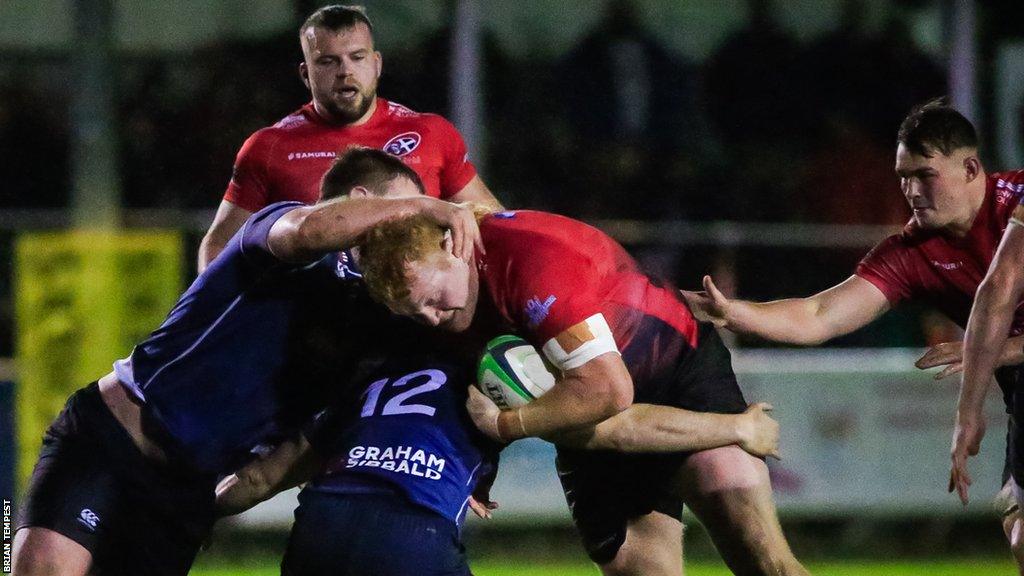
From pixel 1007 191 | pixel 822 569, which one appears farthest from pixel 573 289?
pixel 822 569

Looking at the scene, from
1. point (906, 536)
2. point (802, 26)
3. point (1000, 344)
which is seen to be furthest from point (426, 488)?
point (802, 26)

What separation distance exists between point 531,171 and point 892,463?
3.61 metres

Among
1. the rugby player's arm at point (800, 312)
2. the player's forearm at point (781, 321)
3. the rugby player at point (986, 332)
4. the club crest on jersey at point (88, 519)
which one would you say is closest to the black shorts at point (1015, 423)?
the rugby player at point (986, 332)

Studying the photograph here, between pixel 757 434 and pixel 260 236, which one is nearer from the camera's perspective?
pixel 260 236

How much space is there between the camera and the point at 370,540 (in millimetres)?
4285

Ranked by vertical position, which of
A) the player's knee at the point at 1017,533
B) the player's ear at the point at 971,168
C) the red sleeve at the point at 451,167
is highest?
the player's ear at the point at 971,168

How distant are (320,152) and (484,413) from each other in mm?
2195

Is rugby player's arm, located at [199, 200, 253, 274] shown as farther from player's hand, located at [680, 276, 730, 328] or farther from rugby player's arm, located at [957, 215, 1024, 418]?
rugby player's arm, located at [957, 215, 1024, 418]

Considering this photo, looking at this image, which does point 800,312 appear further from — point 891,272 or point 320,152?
point 320,152

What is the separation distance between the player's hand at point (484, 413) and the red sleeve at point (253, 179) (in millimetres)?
2217

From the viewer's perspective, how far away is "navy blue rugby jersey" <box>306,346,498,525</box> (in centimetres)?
440

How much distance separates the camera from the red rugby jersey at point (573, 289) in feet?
15.3

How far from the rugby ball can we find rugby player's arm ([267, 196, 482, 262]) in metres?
0.35

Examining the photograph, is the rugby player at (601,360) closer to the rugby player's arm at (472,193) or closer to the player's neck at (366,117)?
the rugby player's arm at (472,193)
